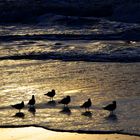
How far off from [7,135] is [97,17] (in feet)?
97.0

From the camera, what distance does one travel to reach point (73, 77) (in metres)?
19.9

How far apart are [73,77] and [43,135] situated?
21.5 feet

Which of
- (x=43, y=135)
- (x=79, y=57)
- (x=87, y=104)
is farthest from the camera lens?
(x=79, y=57)

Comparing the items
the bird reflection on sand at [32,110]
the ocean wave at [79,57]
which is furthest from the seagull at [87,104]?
the ocean wave at [79,57]

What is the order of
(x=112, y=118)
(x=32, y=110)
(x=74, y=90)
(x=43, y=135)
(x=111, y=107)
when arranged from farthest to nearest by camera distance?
(x=74, y=90) < (x=32, y=110) < (x=111, y=107) < (x=112, y=118) < (x=43, y=135)

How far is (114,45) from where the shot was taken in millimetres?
27156

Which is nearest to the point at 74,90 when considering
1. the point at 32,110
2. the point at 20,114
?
the point at 32,110

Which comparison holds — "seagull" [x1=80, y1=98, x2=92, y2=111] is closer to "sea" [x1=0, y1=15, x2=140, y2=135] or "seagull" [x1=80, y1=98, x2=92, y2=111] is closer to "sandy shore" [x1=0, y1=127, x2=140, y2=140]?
"sea" [x1=0, y1=15, x2=140, y2=135]

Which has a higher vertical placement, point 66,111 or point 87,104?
point 87,104

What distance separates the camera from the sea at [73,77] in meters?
14.6

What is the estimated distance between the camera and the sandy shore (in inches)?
514

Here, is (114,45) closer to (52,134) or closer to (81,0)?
(52,134)

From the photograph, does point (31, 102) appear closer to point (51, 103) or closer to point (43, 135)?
point (51, 103)

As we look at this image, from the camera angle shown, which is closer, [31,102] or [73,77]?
[31,102]
